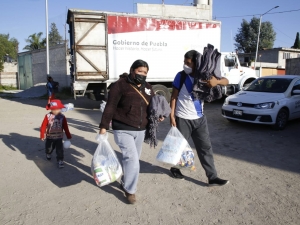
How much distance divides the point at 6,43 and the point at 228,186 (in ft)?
120

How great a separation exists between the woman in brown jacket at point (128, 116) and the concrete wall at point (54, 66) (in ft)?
57.0

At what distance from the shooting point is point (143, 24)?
10617 mm

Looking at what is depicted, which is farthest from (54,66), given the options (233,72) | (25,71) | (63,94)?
(233,72)

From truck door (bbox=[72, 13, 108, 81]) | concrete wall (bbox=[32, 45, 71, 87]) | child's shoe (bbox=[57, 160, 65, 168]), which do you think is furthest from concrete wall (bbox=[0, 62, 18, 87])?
child's shoe (bbox=[57, 160, 65, 168])

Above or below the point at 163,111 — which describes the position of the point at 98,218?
below

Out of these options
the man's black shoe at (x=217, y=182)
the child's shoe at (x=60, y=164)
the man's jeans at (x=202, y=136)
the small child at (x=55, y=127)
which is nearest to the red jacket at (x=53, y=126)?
the small child at (x=55, y=127)

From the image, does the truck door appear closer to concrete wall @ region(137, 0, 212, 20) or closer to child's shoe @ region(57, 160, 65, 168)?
child's shoe @ region(57, 160, 65, 168)

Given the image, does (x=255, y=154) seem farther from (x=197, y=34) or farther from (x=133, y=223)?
(x=197, y=34)

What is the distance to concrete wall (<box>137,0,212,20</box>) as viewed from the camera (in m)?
16.6

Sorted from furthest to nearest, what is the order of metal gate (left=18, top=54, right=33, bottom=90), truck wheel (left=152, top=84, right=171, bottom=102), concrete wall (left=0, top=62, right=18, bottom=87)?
1. concrete wall (left=0, top=62, right=18, bottom=87)
2. metal gate (left=18, top=54, right=33, bottom=90)
3. truck wheel (left=152, top=84, right=171, bottom=102)

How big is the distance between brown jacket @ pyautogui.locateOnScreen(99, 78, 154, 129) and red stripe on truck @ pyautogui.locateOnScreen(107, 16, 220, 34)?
7.68 meters

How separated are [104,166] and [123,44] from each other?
7.96 m

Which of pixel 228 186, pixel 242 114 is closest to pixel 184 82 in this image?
pixel 228 186

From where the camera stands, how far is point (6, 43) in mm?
33312
